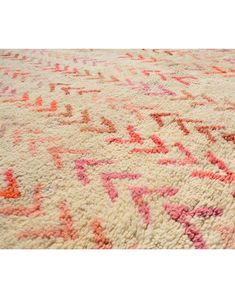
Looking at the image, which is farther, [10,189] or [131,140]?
[131,140]

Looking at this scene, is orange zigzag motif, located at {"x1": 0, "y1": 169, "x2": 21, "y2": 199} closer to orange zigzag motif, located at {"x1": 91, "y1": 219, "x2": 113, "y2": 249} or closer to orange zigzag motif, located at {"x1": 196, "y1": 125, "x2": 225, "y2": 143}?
orange zigzag motif, located at {"x1": 91, "y1": 219, "x2": 113, "y2": 249}

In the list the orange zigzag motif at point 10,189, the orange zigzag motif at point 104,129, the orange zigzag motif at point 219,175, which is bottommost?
the orange zigzag motif at point 10,189

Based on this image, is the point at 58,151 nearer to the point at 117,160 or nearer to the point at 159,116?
the point at 117,160

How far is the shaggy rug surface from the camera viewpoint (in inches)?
49.1

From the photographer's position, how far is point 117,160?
1673 millimetres

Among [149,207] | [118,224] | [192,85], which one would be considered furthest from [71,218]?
[192,85]

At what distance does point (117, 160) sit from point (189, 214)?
17.9 inches

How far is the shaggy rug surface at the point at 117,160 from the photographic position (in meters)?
1.25

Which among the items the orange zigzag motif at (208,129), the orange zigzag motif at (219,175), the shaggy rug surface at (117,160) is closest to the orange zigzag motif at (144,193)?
the shaggy rug surface at (117,160)

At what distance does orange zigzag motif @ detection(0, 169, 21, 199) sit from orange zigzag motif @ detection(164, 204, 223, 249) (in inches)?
21.3

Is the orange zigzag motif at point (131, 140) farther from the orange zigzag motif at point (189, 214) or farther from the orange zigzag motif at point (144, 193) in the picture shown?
the orange zigzag motif at point (189, 214)

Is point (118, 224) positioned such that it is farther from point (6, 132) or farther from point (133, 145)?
point (6, 132)

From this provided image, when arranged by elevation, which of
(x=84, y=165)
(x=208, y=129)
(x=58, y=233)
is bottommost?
(x=58, y=233)

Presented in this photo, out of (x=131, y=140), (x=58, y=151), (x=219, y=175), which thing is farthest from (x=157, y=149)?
(x=58, y=151)
